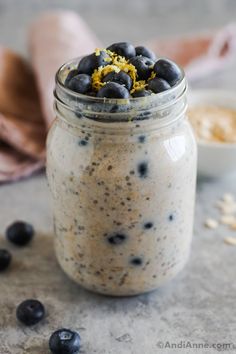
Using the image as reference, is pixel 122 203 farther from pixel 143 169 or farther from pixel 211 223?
pixel 211 223

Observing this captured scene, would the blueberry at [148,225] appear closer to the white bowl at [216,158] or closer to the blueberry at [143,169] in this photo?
the blueberry at [143,169]

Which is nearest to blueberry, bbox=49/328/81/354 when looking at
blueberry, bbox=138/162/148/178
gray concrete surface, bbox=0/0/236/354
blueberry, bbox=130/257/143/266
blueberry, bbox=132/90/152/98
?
gray concrete surface, bbox=0/0/236/354

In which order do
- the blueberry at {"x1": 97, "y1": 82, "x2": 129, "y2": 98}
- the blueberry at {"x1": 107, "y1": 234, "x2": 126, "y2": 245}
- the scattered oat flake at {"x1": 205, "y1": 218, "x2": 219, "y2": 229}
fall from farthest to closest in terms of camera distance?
the scattered oat flake at {"x1": 205, "y1": 218, "x2": 219, "y2": 229}
the blueberry at {"x1": 107, "y1": 234, "x2": 126, "y2": 245}
the blueberry at {"x1": 97, "y1": 82, "x2": 129, "y2": 98}

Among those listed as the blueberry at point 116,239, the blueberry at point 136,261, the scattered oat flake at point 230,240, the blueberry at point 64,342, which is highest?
the blueberry at point 116,239

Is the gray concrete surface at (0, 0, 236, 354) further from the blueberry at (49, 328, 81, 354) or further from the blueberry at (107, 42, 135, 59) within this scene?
the blueberry at (107, 42, 135, 59)

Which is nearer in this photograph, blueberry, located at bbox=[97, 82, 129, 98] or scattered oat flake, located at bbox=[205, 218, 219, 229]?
blueberry, located at bbox=[97, 82, 129, 98]

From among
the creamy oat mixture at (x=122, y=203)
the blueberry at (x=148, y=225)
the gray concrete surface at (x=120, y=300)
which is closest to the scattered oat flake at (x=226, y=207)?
the gray concrete surface at (x=120, y=300)

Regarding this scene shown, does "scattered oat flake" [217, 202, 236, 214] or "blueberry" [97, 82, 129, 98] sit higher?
"blueberry" [97, 82, 129, 98]

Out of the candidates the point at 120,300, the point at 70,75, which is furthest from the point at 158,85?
the point at 120,300
